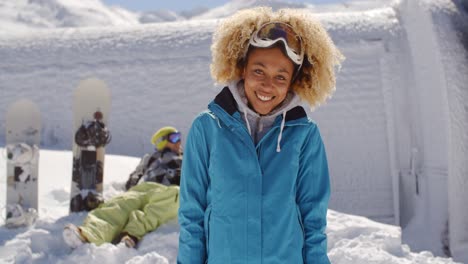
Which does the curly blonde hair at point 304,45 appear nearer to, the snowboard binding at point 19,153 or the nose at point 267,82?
the nose at point 267,82

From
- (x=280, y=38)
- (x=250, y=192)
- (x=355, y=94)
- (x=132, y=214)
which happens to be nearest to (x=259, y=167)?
(x=250, y=192)

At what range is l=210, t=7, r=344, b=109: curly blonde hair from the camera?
5.00 feet

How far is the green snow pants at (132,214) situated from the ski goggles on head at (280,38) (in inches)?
84.9

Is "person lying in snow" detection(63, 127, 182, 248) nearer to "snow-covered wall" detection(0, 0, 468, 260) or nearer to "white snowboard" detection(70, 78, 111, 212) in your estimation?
"white snowboard" detection(70, 78, 111, 212)

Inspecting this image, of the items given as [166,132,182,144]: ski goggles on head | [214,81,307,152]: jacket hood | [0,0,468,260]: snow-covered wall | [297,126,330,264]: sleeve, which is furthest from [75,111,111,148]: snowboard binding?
[297,126,330,264]: sleeve

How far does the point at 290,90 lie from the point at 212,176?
358 millimetres

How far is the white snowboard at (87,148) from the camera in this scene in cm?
423

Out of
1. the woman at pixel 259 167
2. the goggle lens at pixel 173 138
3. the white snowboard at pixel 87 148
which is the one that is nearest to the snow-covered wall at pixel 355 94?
the goggle lens at pixel 173 138

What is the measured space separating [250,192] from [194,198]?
0.16 metres

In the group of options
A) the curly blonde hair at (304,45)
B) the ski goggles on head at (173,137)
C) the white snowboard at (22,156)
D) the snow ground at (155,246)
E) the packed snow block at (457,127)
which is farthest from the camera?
the packed snow block at (457,127)

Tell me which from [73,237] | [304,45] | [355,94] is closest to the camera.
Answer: [304,45]

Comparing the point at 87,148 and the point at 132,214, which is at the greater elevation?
the point at 87,148

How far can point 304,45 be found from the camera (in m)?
1.53

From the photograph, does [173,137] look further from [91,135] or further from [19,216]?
[19,216]
